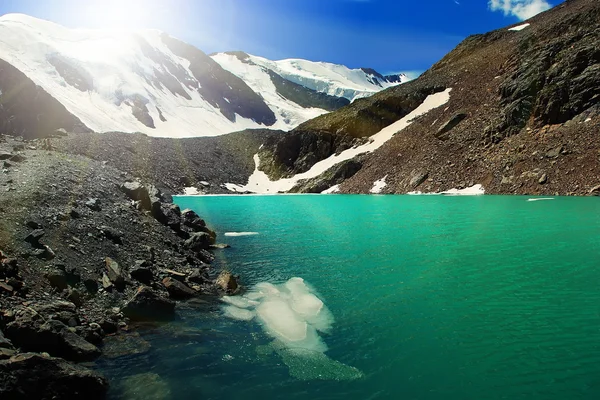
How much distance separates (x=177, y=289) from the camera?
14602 mm

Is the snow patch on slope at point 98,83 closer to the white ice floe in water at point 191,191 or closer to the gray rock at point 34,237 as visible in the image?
the white ice floe in water at point 191,191

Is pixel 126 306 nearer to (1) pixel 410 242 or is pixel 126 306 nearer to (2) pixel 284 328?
(2) pixel 284 328

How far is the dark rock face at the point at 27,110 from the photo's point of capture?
100 meters

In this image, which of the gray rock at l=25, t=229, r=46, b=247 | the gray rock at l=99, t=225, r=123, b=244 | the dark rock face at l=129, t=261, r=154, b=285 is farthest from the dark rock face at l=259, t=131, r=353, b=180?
the gray rock at l=25, t=229, r=46, b=247

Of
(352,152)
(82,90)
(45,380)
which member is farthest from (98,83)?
(45,380)

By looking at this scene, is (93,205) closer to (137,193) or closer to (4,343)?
(137,193)

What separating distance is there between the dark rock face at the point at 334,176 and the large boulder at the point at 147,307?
73.5 metres

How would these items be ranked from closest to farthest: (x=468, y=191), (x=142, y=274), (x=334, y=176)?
(x=142, y=274) < (x=468, y=191) < (x=334, y=176)

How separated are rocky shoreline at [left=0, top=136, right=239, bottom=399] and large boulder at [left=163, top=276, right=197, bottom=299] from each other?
43 millimetres

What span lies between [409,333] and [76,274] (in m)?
10.9

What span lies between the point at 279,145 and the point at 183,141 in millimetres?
32547

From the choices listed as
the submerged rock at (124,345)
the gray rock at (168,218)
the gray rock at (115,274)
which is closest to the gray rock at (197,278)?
the gray rock at (115,274)

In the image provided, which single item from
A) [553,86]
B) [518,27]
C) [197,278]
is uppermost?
[518,27]

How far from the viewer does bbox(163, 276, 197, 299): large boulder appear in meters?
14.5
